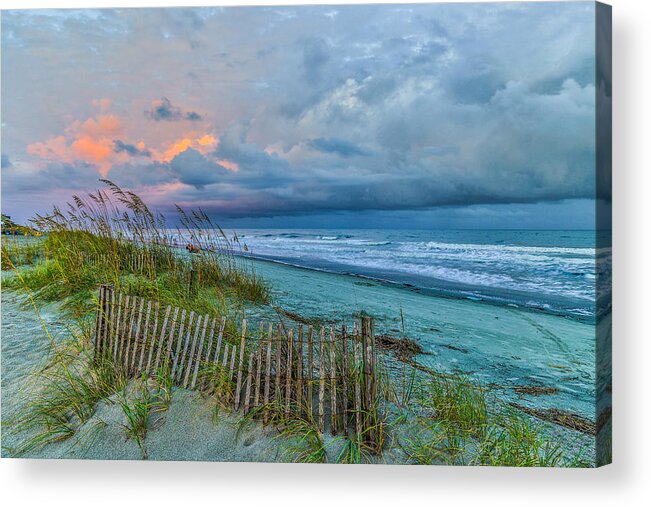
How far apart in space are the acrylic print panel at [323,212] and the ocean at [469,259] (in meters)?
0.03

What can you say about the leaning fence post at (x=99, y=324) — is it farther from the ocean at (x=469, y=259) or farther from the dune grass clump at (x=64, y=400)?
the ocean at (x=469, y=259)

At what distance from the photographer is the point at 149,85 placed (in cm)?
431

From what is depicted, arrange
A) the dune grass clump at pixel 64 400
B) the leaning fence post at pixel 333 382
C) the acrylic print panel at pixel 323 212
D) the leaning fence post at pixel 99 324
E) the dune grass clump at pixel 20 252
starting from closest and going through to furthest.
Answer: the leaning fence post at pixel 333 382, the acrylic print panel at pixel 323 212, the dune grass clump at pixel 64 400, the leaning fence post at pixel 99 324, the dune grass clump at pixel 20 252

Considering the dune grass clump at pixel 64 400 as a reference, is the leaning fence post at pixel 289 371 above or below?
above

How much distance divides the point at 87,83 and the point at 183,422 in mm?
3203

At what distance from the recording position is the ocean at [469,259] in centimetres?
380

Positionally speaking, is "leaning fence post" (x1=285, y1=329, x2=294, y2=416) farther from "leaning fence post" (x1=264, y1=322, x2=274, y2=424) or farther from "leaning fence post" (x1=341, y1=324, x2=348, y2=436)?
"leaning fence post" (x1=341, y1=324, x2=348, y2=436)

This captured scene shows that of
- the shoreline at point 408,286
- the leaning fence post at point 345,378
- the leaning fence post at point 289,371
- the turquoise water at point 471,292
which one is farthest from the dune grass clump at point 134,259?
the leaning fence post at point 345,378

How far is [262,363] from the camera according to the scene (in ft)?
12.0

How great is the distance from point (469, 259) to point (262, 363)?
Result: 2.25 m

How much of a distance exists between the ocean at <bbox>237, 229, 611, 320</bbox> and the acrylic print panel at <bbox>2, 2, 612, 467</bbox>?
27mm

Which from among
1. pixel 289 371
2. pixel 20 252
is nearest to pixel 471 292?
pixel 289 371

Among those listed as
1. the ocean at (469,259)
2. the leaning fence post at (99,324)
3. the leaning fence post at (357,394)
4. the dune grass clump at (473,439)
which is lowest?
the dune grass clump at (473,439)

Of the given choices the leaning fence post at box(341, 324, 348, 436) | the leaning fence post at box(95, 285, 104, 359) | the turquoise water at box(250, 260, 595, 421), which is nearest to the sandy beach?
the turquoise water at box(250, 260, 595, 421)
